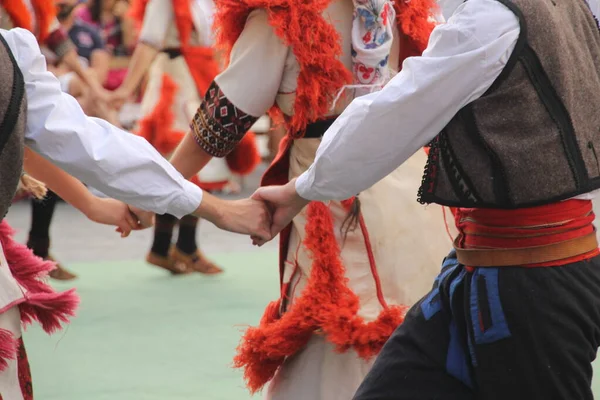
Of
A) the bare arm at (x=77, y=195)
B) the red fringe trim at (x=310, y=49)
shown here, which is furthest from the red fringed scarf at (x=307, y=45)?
the bare arm at (x=77, y=195)

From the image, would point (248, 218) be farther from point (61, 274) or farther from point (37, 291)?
point (61, 274)

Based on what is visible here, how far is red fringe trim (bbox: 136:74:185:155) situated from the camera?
250 inches

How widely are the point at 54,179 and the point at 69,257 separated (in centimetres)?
437

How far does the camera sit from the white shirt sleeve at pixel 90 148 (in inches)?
92.2

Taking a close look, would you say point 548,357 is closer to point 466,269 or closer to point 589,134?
point 466,269

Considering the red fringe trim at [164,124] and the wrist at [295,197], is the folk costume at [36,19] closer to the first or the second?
the red fringe trim at [164,124]

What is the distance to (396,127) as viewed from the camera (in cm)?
232

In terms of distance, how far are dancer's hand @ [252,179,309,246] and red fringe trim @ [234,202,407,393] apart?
134 millimetres

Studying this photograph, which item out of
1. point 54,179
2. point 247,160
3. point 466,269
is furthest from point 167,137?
point 466,269

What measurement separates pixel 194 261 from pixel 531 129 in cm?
451

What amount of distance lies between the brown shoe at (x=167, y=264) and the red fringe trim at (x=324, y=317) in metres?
3.45

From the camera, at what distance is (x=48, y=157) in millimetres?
2432

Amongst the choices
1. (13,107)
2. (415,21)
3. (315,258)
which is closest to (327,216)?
(315,258)

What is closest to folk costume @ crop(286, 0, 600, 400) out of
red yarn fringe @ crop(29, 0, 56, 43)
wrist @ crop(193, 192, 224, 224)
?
wrist @ crop(193, 192, 224, 224)
